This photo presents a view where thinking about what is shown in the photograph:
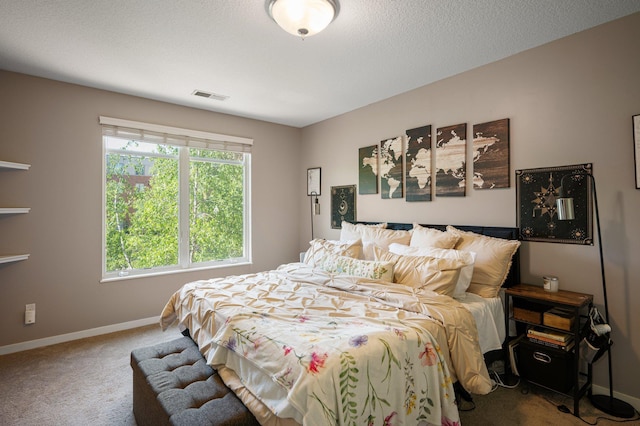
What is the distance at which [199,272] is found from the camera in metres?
4.15

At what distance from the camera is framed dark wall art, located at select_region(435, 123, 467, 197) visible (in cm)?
303

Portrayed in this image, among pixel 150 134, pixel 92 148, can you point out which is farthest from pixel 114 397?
pixel 150 134

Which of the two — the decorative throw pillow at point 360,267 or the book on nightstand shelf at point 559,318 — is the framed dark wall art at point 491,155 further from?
the decorative throw pillow at point 360,267

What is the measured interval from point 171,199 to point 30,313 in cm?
175

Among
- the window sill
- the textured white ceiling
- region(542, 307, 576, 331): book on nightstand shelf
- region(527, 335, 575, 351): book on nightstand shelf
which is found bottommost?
region(527, 335, 575, 351): book on nightstand shelf

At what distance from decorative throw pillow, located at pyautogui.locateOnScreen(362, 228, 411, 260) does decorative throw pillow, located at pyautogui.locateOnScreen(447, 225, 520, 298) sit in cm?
73

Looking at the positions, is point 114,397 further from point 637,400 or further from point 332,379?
point 637,400

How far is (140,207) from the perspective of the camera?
381 cm

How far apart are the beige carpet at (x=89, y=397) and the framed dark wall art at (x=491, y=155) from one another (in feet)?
5.44

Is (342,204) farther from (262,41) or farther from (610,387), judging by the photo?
(610,387)

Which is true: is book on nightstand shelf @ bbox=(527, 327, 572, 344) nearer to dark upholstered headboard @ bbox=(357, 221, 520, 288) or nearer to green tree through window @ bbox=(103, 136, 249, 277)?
dark upholstered headboard @ bbox=(357, 221, 520, 288)

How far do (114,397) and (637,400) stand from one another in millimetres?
3636

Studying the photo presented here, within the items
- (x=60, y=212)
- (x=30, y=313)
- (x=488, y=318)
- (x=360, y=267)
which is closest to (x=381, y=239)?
(x=360, y=267)

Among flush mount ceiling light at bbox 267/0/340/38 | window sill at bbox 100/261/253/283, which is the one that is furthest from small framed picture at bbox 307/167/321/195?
flush mount ceiling light at bbox 267/0/340/38
